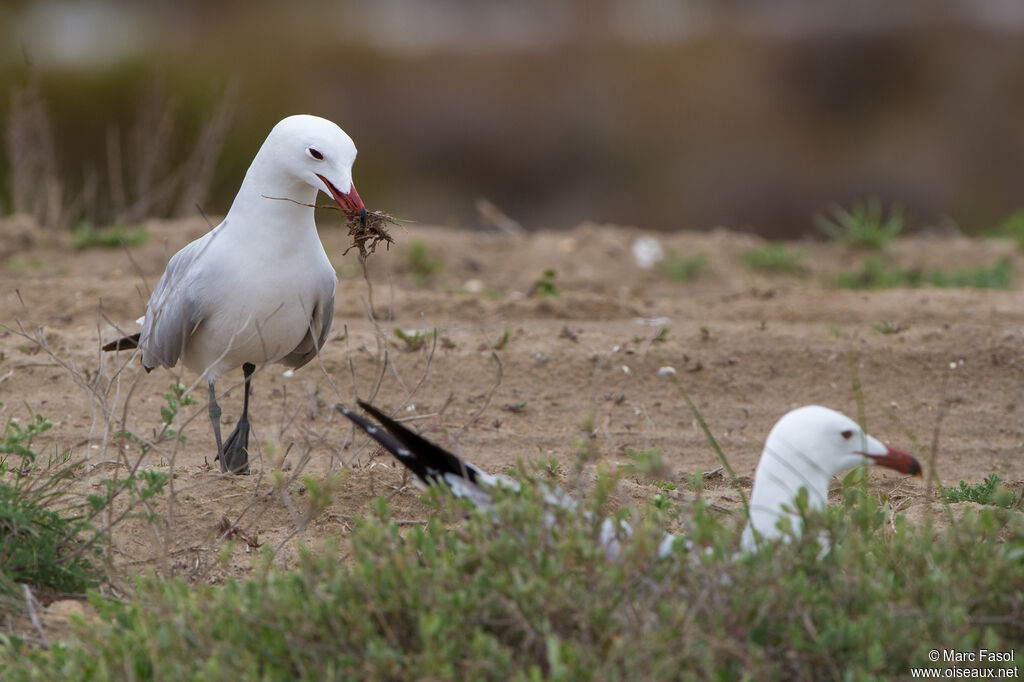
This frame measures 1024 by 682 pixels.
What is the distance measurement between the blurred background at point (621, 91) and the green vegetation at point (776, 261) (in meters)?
6.01

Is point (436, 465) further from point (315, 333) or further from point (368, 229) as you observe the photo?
point (315, 333)

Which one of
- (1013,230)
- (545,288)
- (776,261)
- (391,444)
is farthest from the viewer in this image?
(1013,230)

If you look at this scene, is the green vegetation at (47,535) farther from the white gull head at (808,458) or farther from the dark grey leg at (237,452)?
the white gull head at (808,458)

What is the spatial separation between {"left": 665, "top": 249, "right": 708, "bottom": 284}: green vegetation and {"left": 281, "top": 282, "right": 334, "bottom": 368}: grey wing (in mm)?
3677

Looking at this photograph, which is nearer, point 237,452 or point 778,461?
point 778,461

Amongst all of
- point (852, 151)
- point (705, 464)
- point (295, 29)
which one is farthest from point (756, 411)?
point (295, 29)

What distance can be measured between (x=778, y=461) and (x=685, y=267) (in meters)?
5.16

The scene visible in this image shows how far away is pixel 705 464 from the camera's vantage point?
4.63 metres

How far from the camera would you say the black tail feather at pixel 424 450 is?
9.50 ft

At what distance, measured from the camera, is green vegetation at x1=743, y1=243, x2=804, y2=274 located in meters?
8.29

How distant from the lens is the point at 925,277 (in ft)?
26.2

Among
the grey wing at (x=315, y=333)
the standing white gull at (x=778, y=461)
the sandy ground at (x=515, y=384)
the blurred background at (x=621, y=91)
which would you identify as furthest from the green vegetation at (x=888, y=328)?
the blurred background at (x=621, y=91)

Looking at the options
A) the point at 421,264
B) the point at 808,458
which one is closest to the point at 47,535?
the point at 808,458

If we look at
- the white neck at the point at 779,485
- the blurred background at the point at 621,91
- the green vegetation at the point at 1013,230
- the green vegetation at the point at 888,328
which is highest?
the blurred background at the point at 621,91
